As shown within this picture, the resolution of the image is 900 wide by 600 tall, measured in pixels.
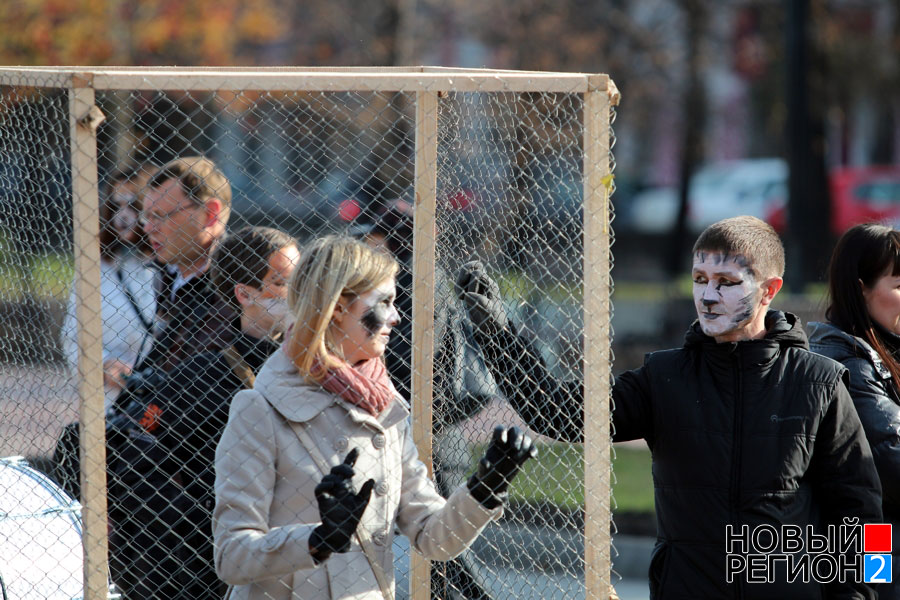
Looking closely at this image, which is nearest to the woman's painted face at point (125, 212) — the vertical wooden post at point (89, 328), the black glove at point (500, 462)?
the vertical wooden post at point (89, 328)

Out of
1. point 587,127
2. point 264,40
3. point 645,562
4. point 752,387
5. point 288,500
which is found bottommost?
point 645,562

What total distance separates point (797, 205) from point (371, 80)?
808 centimetres

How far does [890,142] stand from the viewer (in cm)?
2664

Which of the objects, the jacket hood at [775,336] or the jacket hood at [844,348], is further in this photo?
the jacket hood at [844,348]

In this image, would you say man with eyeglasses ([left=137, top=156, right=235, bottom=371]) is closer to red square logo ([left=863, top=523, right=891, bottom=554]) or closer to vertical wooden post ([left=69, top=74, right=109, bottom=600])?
vertical wooden post ([left=69, top=74, right=109, bottom=600])

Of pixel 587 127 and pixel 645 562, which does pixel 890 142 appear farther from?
pixel 587 127

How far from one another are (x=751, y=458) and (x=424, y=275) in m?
1.13

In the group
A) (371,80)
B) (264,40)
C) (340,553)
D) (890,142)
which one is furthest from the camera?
(890,142)

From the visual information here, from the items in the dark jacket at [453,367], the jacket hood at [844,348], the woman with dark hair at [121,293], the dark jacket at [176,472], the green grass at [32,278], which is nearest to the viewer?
the dark jacket at [176,472]

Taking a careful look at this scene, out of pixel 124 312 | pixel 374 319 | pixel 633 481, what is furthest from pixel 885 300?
pixel 633 481

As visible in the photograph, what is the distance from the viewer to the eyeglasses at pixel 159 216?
3.68 m

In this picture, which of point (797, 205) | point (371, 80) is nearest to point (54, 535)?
point (371, 80)

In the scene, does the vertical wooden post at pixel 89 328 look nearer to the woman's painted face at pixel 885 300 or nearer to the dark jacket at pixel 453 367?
the dark jacket at pixel 453 367

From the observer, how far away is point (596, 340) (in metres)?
2.85
